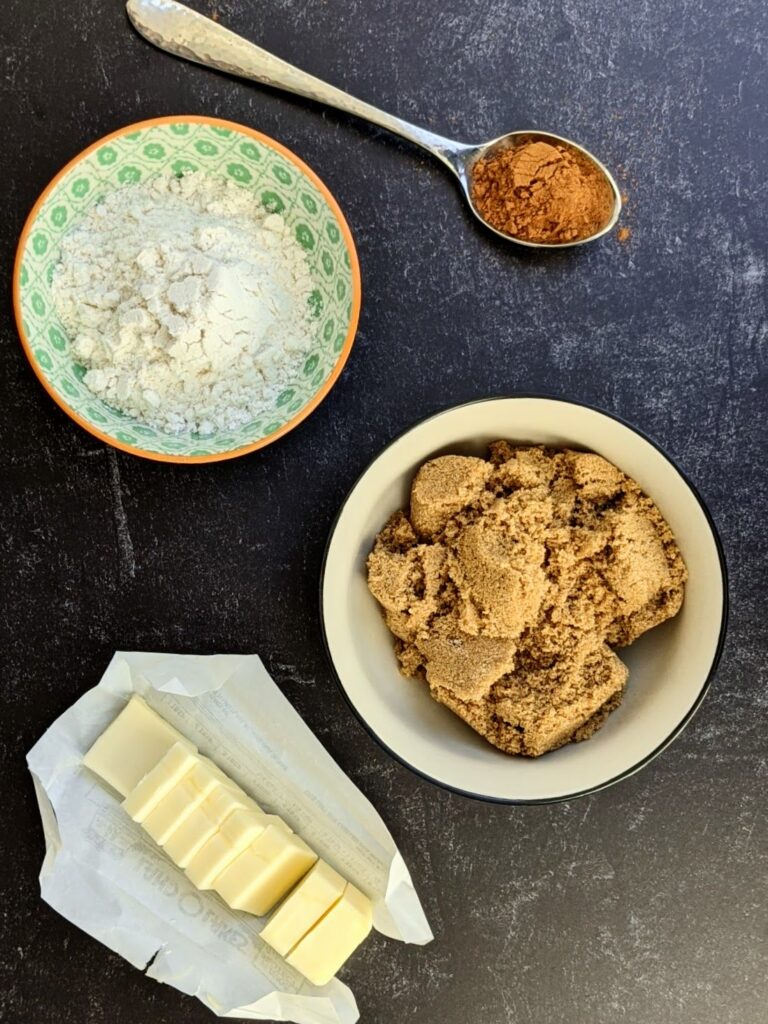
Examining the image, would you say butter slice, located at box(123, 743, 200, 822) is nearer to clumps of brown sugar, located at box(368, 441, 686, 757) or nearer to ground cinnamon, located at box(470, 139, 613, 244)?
clumps of brown sugar, located at box(368, 441, 686, 757)

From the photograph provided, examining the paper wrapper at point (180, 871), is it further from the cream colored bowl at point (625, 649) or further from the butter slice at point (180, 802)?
the cream colored bowl at point (625, 649)

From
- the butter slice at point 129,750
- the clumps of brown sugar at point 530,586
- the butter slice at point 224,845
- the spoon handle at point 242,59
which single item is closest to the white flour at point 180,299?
the spoon handle at point 242,59

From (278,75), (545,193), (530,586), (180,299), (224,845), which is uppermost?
(278,75)

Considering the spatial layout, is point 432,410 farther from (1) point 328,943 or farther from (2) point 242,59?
(1) point 328,943

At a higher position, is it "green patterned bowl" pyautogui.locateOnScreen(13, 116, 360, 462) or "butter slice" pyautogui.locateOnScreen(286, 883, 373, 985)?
"green patterned bowl" pyautogui.locateOnScreen(13, 116, 360, 462)

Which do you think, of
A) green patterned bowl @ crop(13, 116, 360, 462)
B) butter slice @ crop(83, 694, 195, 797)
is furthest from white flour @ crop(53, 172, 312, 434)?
butter slice @ crop(83, 694, 195, 797)

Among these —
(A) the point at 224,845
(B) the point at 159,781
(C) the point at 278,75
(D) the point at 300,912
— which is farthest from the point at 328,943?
(C) the point at 278,75
